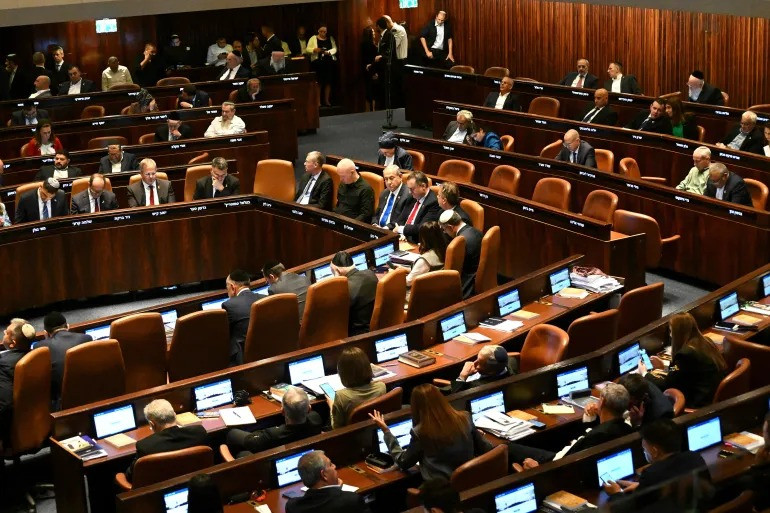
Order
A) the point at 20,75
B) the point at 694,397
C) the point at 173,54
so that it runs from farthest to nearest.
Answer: the point at 173,54 → the point at 20,75 → the point at 694,397

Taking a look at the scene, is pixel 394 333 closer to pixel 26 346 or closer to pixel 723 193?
pixel 26 346

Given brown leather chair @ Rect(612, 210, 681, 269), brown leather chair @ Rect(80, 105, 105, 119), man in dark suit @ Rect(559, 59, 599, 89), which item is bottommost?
brown leather chair @ Rect(612, 210, 681, 269)

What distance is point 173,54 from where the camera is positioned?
18.6 m

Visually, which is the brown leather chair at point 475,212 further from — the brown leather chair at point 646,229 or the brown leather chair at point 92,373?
the brown leather chair at point 92,373

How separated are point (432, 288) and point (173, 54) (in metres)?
10.9

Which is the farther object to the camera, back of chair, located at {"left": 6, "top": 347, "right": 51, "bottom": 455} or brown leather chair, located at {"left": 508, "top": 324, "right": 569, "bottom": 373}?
brown leather chair, located at {"left": 508, "top": 324, "right": 569, "bottom": 373}

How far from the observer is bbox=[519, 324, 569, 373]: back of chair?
306 inches

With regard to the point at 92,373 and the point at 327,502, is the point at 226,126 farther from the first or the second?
the point at 327,502

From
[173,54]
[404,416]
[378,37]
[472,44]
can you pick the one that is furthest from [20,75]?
[404,416]

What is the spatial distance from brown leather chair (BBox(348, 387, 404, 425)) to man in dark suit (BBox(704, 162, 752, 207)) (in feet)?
15.7

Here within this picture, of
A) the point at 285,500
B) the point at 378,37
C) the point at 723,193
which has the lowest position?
the point at 285,500

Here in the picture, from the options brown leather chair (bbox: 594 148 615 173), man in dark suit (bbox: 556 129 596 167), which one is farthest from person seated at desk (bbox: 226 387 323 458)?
brown leather chair (bbox: 594 148 615 173)

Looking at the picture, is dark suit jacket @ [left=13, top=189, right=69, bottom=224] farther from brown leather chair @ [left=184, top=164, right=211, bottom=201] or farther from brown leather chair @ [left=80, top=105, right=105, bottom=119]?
brown leather chair @ [left=80, top=105, right=105, bottom=119]

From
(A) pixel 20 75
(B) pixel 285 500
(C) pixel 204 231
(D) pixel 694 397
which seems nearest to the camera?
(B) pixel 285 500
